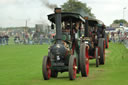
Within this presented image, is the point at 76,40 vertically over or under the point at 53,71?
over

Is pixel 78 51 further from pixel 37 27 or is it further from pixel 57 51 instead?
pixel 37 27

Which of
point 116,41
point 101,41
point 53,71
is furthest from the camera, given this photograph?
point 116,41

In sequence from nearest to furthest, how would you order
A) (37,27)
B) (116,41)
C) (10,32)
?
(116,41)
(37,27)
(10,32)

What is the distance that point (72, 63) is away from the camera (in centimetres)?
934

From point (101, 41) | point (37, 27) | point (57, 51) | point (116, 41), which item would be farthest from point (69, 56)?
point (37, 27)

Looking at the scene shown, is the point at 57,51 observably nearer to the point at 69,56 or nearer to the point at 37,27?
the point at 69,56

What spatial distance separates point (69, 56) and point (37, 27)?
4161cm

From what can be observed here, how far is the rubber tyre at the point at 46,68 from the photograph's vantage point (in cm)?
959

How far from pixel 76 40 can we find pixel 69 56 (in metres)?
1.11

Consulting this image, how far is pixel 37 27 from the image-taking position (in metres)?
51.1

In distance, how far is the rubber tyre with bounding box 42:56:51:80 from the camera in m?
9.59

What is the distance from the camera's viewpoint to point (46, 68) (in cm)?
962

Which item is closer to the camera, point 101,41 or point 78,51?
point 78,51

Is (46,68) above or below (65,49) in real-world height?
below
